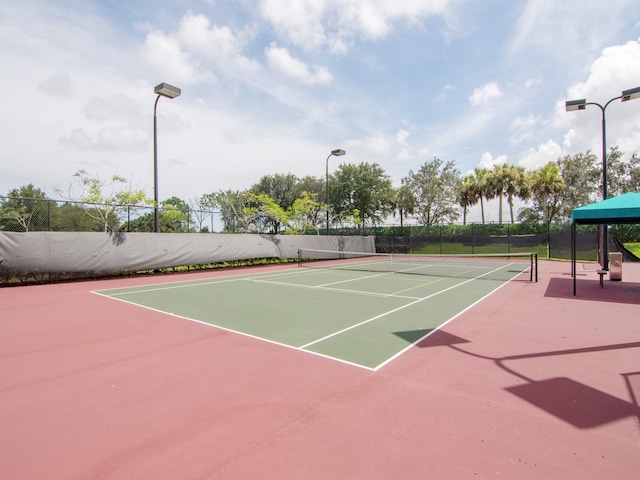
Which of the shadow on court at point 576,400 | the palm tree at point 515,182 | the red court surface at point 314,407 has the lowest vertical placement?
the shadow on court at point 576,400

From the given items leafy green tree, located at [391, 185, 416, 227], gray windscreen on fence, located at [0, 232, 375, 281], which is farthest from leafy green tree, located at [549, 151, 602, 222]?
gray windscreen on fence, located at [0, 232, 375, 281]

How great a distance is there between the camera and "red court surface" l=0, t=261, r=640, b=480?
255 centimetres

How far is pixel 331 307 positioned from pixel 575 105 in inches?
497

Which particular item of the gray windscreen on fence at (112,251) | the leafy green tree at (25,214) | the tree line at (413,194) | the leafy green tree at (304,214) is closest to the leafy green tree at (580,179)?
the tree line at (413,194)

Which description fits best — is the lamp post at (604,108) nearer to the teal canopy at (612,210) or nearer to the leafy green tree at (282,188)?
the teal canopy at (612,210)

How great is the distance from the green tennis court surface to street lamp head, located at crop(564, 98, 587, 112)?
6752 millimetres

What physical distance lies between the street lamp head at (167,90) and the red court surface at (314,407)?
10.4 metres

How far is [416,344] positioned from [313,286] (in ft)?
22.0

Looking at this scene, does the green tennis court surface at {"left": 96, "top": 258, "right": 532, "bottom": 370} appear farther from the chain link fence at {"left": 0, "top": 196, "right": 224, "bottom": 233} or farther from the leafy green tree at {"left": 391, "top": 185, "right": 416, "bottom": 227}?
the leafy green tree at {"left": 391, "top": 185, "right": 416, "bottom": 227}

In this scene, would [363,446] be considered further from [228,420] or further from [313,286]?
[313,286]

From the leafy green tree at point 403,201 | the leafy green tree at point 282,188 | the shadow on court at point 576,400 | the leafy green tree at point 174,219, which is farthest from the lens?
the leafy green tree at point 282,188

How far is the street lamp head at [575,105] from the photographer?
43.2 ft

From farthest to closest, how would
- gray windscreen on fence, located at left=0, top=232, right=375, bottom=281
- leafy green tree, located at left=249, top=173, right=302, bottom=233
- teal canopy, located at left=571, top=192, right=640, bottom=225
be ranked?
leafy green tree, located at left=249, top=173, right=302, bottom=233 < gray windscreen on fence, located at left=0, top=232, right=375, bottom=281 < teal canopy, located at left=571, top=192, right=640, bottom=225

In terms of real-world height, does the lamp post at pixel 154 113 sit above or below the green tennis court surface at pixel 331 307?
above
